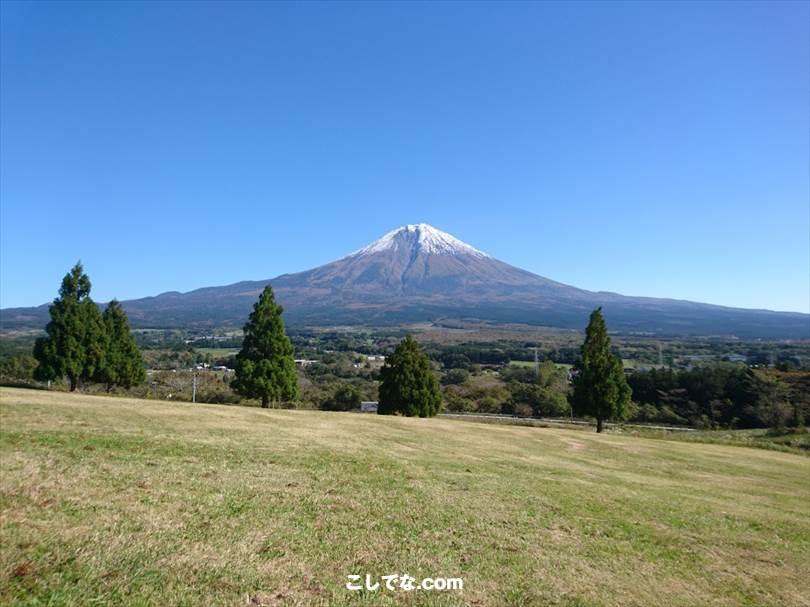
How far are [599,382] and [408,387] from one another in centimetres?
1298

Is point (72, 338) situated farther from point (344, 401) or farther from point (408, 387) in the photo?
point (344, 401)

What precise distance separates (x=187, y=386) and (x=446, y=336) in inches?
4523

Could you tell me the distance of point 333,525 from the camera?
8.41 metres

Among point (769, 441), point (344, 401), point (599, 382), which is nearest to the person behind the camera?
point (599, 382)

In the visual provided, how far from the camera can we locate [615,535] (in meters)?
10.1

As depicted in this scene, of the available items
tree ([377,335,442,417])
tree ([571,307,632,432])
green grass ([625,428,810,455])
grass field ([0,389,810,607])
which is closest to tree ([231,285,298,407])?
tree ([377,335,442,417])

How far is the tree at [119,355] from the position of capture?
35.1m

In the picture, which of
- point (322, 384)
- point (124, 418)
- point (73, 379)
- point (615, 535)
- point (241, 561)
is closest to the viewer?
point (241, 561)

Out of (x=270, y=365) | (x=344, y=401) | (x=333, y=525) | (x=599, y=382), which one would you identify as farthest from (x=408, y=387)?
(x=333, y=525)

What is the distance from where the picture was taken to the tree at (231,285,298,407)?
31734 mm

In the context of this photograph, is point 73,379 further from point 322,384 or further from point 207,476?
point 322,384

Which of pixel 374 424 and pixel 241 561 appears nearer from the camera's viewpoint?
pixel 241 561

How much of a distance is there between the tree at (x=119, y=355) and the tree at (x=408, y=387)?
58.3 ft

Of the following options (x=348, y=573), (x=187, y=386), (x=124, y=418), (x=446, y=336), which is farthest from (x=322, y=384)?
(x=446, y=336)
